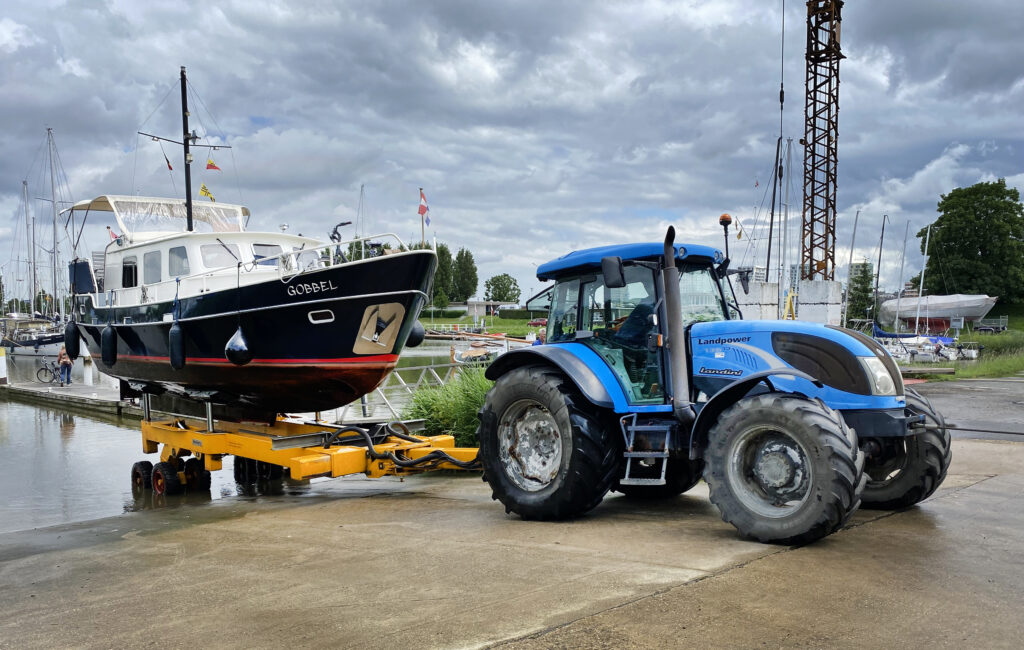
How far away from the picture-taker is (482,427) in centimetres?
710

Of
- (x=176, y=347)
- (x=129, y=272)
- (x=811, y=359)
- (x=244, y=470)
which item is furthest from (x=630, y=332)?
(x=129, y=272)

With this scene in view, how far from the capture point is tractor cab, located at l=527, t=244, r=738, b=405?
6.43 m

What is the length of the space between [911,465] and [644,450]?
219cm

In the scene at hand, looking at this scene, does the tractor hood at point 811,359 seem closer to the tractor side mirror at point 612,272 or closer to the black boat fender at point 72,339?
the tractor side mirror at point 612,272

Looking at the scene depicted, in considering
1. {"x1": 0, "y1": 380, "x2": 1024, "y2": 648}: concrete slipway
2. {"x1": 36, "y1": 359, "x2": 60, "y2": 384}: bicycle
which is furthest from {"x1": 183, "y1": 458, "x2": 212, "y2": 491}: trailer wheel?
{"x1": 36, "y1": 359, "x2": 60, "y2": 384}: bicycle

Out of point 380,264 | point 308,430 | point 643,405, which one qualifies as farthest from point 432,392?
point 643,405

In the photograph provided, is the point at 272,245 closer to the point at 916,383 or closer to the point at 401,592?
the point at 401,592

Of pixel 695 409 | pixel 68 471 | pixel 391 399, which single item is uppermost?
pixel 695 409

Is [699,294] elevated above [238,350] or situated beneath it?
elevated above

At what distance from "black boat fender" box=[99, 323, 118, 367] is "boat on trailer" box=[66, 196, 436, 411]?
2cm

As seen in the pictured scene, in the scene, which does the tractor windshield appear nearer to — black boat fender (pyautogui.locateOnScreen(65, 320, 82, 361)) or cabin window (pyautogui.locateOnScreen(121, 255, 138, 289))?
cabin window (pyautogui.locateOnScreen(121, 255, 138, 289))

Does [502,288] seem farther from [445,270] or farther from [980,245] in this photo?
[980,245]

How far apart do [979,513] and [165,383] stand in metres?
10.3

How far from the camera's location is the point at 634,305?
6.63 meters
